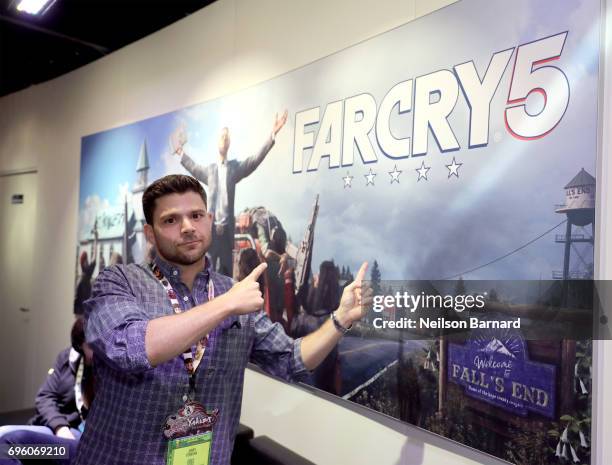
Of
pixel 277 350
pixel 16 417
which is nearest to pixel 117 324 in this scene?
pixel 277 350

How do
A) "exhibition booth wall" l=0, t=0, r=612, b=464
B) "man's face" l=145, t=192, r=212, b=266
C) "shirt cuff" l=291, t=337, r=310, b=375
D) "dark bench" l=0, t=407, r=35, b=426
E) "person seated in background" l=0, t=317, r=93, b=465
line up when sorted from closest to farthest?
1. "man's face" l=145, t=192, r=212, b=266
2. "shirt cuff" l=291, t=337, r=310, b=375
3. "exhibition booth wall" l=0, t=0, r=612, b=464
4. "person seated in background" l=0, t=317, r=93, b=465
5. "dark bench" l=0, t=407, r=35, b=426

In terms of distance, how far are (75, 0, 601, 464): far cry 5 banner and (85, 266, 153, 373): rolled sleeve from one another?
0.98 m

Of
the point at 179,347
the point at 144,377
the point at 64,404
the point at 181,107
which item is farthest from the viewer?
the point at 181,107

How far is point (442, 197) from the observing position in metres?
1.78

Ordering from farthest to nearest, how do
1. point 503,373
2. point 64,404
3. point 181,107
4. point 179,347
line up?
point 181,107 < point 64,404 < point 503,373 < point 179,347

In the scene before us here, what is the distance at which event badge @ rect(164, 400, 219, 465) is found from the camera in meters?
1.45

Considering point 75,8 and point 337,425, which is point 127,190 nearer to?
point 75,8

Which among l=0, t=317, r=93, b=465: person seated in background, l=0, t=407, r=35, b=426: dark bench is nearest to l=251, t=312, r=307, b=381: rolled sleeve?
l=0, t=317, r=93, b=465: person seated in background

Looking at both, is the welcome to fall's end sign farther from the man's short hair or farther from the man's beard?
the man's short hair

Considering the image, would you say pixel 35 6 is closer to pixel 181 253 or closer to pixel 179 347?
pixel 181 253

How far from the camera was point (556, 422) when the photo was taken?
142 centimetres

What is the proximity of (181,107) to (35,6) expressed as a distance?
3.67 feet

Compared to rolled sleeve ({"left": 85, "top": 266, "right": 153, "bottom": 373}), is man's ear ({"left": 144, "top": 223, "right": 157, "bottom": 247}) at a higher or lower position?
higher
